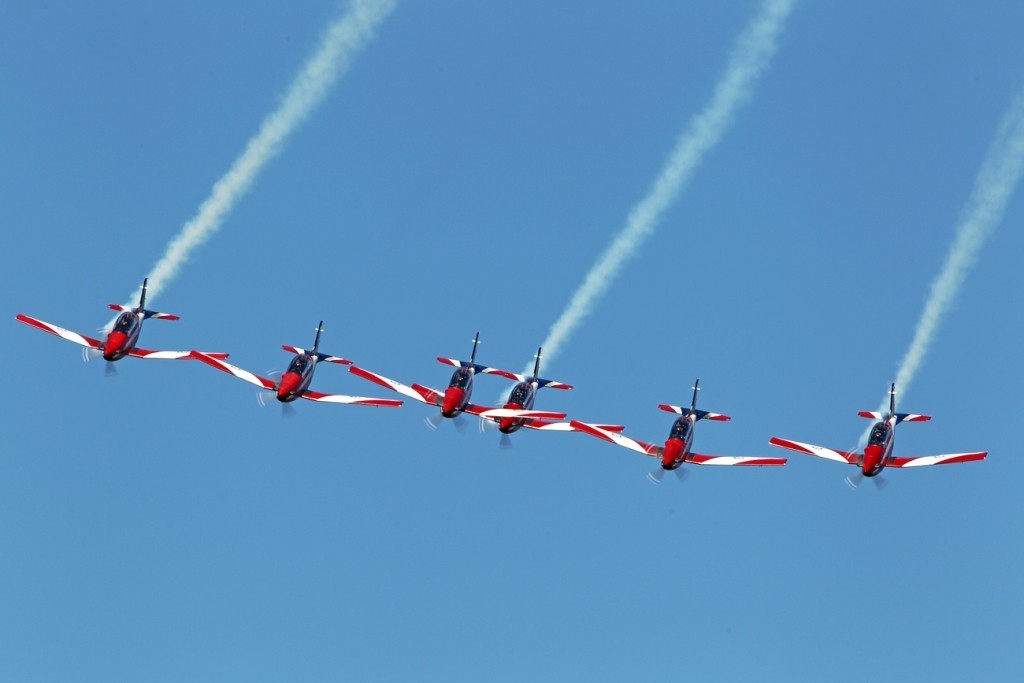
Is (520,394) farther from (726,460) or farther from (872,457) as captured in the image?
(872,457)

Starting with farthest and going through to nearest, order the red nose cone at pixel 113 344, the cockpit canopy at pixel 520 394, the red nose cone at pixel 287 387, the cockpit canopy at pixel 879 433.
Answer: the cockpit canopy at pixel 520 394
the cockpit canopy at pixel 879 433
the red nose cone at pixel 287 387
the red nose cone at pixel 113 344

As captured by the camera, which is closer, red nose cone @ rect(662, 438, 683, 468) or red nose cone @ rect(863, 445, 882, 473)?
red nose cone @ rect(863, 445, 882, 473)

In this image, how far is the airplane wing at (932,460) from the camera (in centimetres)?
11325

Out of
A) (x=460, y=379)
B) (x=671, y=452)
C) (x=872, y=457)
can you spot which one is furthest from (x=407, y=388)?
(x=872, y=457)

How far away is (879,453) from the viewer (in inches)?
4459

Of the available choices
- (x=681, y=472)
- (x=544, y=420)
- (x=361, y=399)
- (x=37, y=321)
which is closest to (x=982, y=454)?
(x=681, y=472)

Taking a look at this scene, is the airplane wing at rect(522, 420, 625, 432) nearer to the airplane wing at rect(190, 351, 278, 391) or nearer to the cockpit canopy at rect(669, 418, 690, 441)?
the cockpit canopy at rect(669, 418, 690, 441)

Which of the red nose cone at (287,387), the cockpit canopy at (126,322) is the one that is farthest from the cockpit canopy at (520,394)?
the cockpit canopy at (126,322)

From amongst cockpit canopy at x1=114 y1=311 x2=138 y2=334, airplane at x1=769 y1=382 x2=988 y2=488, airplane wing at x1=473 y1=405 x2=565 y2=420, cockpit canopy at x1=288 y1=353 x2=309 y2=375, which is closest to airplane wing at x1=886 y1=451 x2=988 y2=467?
airplane at x1=769 y1=382 x2=988 y2=488

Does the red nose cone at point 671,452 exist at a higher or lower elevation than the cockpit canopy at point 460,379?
lower

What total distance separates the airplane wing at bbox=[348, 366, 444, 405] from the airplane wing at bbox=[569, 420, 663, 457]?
7.79 m

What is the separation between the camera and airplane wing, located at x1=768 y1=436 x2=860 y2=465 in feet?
374

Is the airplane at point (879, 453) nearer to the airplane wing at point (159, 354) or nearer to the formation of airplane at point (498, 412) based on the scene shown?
the formation of airplane at point (498, 412)

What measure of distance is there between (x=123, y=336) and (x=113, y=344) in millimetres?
727
